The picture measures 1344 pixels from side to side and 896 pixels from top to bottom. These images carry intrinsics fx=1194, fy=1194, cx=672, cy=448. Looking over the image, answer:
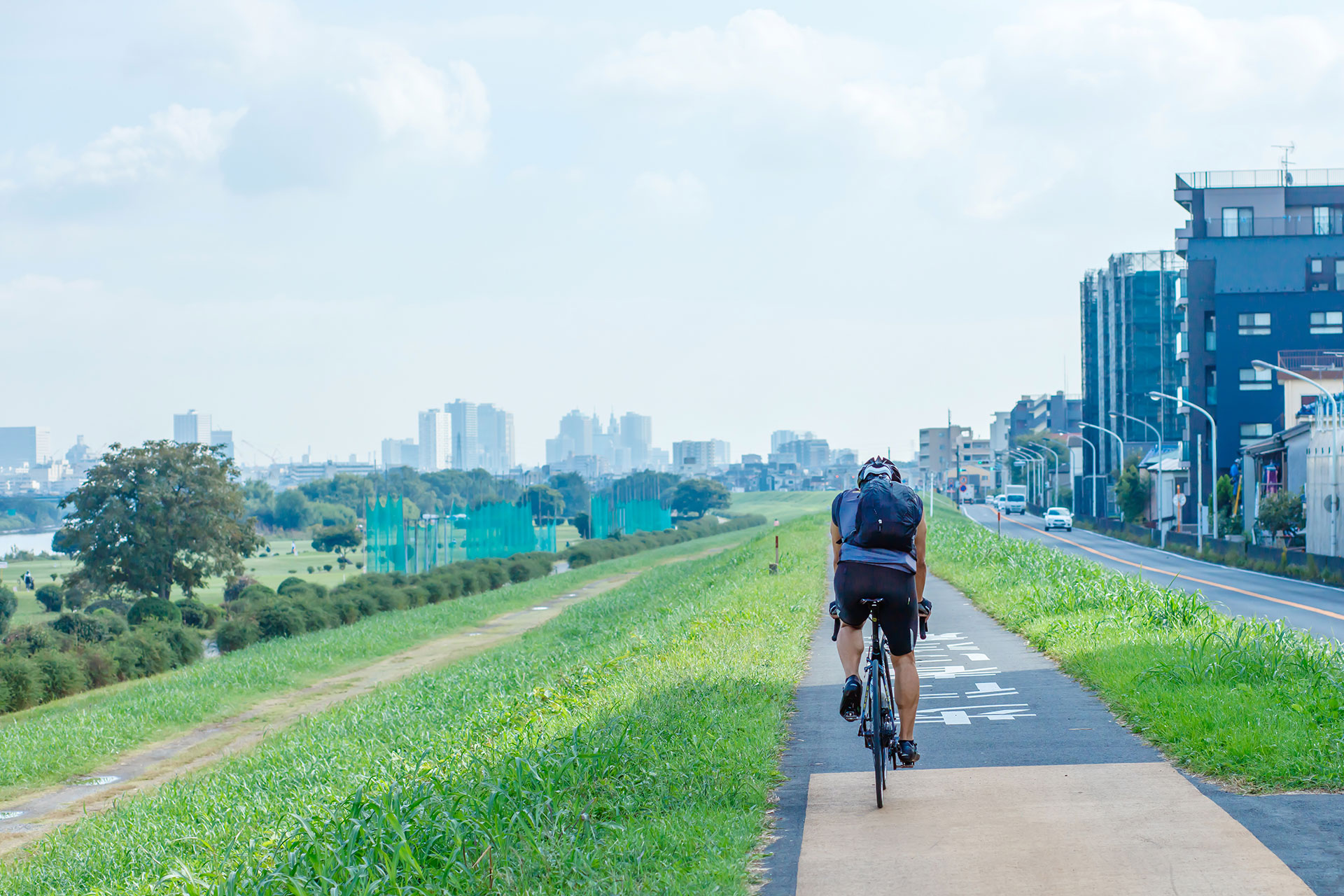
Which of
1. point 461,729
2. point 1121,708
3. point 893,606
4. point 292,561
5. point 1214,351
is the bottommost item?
point 292,561

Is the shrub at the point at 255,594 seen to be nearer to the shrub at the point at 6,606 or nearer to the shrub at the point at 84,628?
the shrub at the point at 6,606

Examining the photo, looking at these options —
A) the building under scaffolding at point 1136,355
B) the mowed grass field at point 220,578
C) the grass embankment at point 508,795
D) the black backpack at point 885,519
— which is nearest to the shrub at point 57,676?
the grass embankment at point 508,795

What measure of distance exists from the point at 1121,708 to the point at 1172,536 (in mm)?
50110

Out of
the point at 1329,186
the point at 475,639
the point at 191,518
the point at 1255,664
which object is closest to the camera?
the point at 1255,664

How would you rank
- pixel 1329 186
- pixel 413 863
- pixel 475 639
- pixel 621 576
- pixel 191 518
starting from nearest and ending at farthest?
pixel 413 863
pixel 475 639
pixel 191 518
pixel 621 576
pixel 1329 186

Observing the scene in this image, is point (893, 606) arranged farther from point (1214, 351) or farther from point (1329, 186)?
point (1329, 186)

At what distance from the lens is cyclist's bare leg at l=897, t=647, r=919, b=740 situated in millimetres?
7180

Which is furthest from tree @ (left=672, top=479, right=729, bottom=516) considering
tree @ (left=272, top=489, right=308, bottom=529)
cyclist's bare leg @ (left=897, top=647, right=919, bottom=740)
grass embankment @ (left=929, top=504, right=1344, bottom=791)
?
cyclist's bare leg @ (left=897, top=647, right=919, bottom=740)

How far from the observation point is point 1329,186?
250 ft

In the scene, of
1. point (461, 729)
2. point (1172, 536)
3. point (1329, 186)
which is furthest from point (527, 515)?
point (461, 729)

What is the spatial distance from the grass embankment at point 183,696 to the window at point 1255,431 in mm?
45643

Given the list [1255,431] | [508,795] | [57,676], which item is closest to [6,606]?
[57,676]

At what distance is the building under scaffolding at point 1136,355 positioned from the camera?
105 m

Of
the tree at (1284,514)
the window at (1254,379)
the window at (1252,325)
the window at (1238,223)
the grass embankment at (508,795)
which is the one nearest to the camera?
the grass embankment at (508,795)
